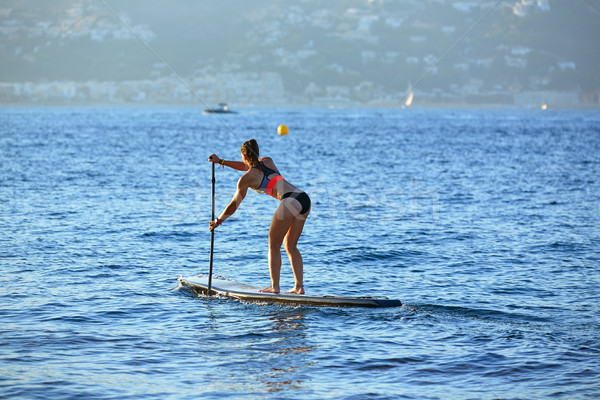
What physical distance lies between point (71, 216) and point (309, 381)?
687 inches

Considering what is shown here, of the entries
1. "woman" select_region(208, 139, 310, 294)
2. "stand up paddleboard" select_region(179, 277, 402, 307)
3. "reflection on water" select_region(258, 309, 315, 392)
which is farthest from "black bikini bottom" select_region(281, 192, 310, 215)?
"reflection on water" select_region(258, 309, 315, 392)

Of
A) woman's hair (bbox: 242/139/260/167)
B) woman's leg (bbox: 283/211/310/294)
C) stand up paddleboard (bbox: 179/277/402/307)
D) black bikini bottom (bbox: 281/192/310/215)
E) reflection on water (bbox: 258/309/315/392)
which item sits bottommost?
reflection on water (bbox: 258/309/315/392)

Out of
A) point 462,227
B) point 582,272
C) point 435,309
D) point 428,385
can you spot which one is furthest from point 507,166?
point 428,385

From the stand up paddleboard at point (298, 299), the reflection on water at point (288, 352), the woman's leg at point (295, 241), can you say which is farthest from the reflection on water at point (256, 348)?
the woman's leg at point (295, 241)

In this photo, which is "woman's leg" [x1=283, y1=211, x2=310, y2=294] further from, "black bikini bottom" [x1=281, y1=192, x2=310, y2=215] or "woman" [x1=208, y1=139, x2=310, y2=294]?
"black bikini bottom" [x1=281, y1=192, x2=310, y2=215]

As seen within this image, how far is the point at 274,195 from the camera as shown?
41.9 feet

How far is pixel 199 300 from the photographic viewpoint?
14164mm

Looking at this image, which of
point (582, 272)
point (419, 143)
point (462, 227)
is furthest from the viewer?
point (419, 143)

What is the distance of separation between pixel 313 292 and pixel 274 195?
320 cm

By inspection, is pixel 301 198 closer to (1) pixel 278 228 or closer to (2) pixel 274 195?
(2) pixel 274 195

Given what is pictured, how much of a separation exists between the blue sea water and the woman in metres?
1.37

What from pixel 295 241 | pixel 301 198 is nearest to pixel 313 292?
pixel 295 241

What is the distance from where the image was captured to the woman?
12312 millimetres

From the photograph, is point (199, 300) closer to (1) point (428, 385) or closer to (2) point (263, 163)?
(2) point (263, 163)
